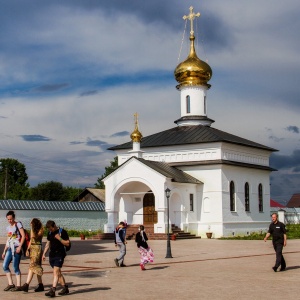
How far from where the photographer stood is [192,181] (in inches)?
1497

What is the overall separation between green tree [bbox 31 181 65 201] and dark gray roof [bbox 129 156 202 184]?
4214 cm

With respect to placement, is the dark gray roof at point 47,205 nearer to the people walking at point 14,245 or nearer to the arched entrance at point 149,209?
the arched entrance at point 149,209

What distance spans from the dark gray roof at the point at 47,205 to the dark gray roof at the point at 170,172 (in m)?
8.59

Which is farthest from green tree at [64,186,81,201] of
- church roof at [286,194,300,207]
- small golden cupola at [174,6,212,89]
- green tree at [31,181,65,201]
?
small golden cupola at [174,6,212,89]

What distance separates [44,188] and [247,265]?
64.2 meters

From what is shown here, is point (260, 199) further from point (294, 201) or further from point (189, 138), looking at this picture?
point (294, 201)

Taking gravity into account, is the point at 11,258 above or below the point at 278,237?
below

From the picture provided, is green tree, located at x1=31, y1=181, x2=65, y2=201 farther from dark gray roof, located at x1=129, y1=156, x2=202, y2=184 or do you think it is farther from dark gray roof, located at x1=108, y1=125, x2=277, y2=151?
dark gray roof, located at x1=129, y1=156, x2=202, y2=184

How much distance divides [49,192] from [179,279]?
6713 cm

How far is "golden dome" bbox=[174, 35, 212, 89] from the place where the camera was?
43.4 meters

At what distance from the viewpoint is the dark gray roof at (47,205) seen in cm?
4058

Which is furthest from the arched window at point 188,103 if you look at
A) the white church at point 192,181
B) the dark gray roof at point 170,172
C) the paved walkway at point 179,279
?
the paved walkway at point 179,279

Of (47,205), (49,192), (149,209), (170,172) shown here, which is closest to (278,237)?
(170,172)

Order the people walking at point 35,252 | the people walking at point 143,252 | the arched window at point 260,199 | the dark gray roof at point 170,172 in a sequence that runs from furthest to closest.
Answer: the arched window at point 260,199
the dark gray roof at point 170,172
the people walking at point 143,252
the people walking at point 35,252
